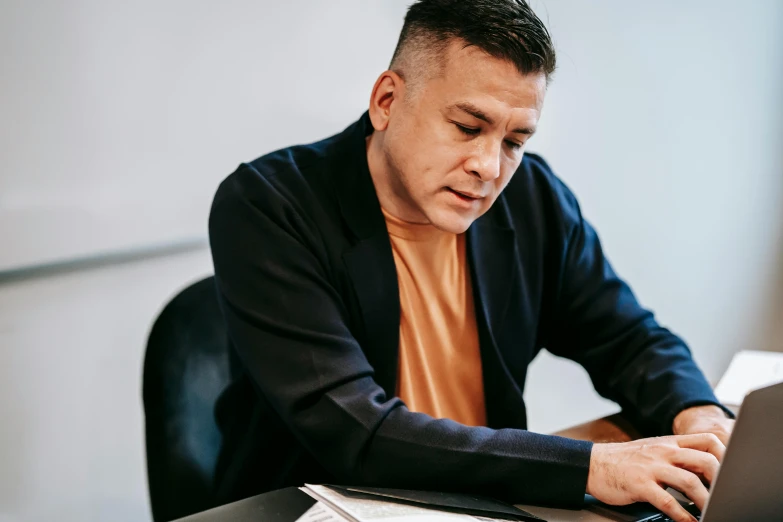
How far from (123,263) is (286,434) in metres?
0.55

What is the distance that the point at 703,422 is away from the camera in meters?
1.24

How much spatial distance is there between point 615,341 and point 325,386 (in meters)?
0.57


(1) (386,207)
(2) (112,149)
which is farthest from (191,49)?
(1) (386,207)

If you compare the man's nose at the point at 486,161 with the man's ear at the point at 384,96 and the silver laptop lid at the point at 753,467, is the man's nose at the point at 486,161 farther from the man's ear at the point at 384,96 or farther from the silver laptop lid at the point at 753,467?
the silver laptop lid at the point at 753,467

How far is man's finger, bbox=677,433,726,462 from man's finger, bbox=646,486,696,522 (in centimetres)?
10

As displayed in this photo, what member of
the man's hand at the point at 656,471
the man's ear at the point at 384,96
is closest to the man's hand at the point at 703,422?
the man's hand at the point at 656,471

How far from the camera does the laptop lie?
2.67 feet

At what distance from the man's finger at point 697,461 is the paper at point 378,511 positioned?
25 centimetres

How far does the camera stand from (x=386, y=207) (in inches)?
55.5

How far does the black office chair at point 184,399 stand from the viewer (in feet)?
4.20

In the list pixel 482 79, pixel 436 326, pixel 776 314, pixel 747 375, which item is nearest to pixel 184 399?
pixel 436 326

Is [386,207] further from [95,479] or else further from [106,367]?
[95,479]

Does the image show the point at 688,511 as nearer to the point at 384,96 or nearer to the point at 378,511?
the point at 378,511

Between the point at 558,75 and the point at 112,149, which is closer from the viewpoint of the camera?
the point at 112,149
